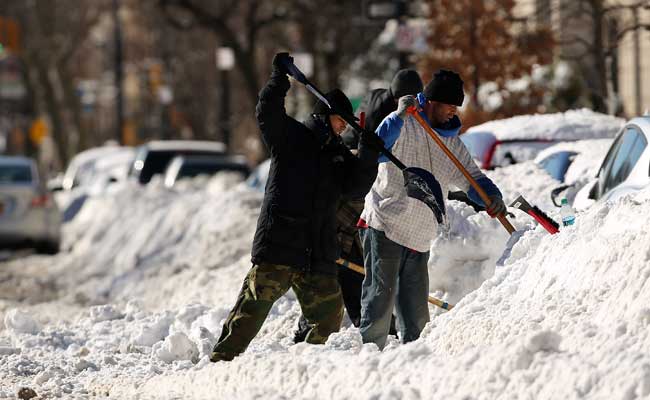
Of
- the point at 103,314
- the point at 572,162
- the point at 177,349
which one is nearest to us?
the point at 177,349

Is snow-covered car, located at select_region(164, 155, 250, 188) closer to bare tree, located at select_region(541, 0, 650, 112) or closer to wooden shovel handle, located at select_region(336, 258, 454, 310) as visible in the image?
bare tree, located at select_region(541, 0, 650, 112)

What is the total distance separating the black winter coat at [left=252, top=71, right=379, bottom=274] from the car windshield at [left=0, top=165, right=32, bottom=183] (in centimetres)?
1529

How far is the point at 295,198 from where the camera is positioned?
27.3 feet

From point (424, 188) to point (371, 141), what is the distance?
46 centimetres

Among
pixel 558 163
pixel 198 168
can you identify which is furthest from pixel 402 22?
pixel 198 168

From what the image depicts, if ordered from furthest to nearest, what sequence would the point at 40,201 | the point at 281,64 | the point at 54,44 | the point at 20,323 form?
the point at 54,44
the point at 40,201
the point at 20,323
the point at 281,64

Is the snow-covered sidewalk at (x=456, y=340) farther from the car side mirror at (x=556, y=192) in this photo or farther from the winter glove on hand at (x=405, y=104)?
the winter glove on hand at (x=405, y=104)

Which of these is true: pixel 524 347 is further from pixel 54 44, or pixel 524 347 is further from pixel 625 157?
pixel 54 44

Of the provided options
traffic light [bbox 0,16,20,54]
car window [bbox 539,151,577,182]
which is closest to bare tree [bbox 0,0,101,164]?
traffic light [bbox 0,16,20,54]

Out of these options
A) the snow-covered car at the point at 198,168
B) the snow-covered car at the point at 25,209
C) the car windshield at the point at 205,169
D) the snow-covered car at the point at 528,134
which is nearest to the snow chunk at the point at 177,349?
the snow-covered car at the point at 528,134

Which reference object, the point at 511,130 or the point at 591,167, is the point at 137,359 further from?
the point at 511,130

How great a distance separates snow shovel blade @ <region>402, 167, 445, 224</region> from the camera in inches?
334

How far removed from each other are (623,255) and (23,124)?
8556 centimetres

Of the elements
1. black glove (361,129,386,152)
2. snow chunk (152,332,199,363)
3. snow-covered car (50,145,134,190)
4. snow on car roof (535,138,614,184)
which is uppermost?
black glove (361,129,386,152)
